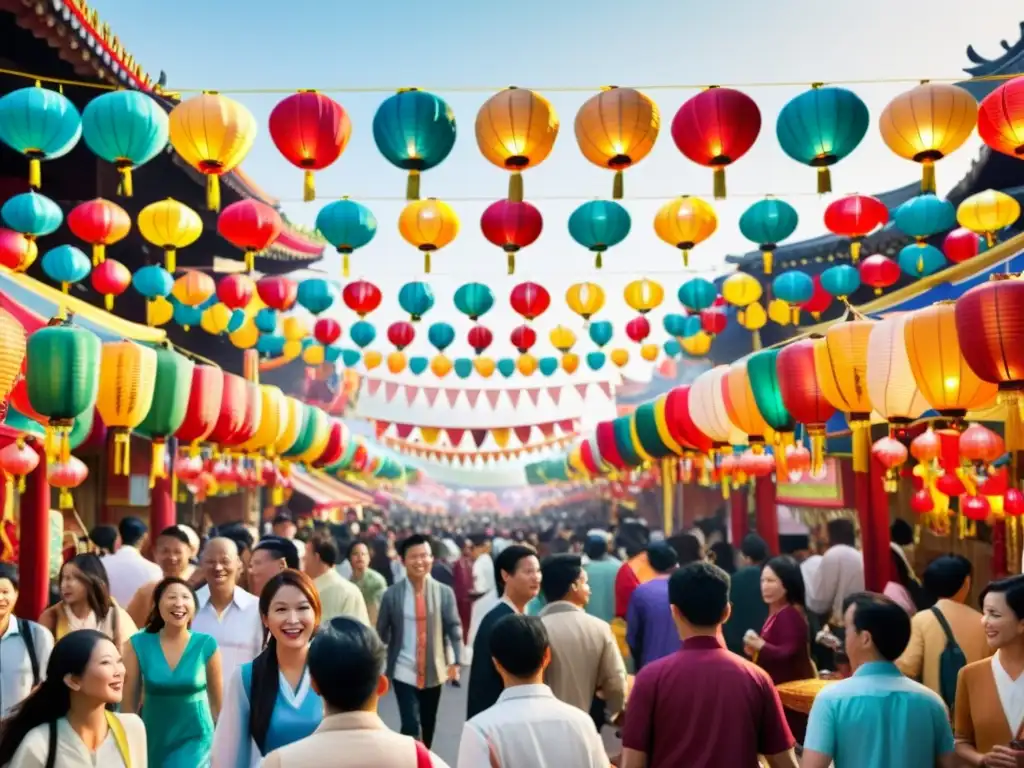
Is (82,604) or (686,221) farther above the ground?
(686,221)

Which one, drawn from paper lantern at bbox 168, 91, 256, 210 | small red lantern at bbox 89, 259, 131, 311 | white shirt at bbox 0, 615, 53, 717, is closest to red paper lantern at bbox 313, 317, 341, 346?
small red lantern at bbox 89, 259, 131, 311

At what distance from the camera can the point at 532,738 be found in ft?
10.2

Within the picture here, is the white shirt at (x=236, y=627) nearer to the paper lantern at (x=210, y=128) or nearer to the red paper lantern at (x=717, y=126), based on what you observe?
the paper lantern at (x=210, y=128)

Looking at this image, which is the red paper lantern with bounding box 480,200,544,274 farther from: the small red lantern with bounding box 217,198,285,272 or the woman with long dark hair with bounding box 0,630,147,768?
the woman with long dark hair with bounding box 0,630,147,768

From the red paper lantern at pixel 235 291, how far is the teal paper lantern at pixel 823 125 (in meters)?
7.46

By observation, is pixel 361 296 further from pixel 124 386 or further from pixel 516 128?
pixel 516 128

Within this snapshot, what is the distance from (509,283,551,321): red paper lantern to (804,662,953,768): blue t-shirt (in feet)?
31.1

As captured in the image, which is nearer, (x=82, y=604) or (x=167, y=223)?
(x=82, y=604)

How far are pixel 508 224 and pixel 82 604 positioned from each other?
515 cm

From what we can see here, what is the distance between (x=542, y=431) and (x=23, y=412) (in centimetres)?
1980

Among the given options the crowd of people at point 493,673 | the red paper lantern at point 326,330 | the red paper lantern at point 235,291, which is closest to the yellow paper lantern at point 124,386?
the crowd of people at point 493,673

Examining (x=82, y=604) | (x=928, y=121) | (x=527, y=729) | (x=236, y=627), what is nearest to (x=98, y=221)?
(x=82, y=604)

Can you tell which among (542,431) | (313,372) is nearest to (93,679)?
(542,431)

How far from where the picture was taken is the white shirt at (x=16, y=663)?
451 cm
